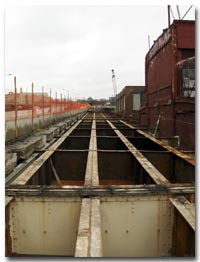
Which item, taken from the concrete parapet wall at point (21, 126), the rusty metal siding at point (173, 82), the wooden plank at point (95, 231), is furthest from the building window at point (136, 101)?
the wooden plank at point (95, 231)

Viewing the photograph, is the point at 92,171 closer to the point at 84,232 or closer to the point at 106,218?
the point at 106,218

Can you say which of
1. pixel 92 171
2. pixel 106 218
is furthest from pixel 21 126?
pixel 106 218

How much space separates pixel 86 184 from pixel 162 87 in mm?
8453

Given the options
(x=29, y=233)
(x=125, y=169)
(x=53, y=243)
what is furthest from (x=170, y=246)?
(x=125, y=169)

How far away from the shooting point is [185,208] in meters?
3.02

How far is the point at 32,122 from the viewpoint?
371 inches

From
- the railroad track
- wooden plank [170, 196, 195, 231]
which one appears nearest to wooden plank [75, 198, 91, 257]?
the railroad track

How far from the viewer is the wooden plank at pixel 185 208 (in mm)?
2795

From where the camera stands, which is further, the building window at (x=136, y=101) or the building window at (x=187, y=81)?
the building window at (x=136, y=101)

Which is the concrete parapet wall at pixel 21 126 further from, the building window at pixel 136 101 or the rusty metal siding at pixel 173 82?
the building window at pixel 136 101

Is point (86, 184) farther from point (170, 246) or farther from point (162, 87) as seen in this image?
point (162, 87)

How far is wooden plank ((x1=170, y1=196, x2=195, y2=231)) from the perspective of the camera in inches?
110

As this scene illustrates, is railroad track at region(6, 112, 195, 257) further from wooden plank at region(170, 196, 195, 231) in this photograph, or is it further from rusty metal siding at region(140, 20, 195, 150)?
rusty metal siding at region(140, 20, 195, 150)

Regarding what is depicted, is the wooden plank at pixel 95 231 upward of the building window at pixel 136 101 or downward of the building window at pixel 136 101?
downward
